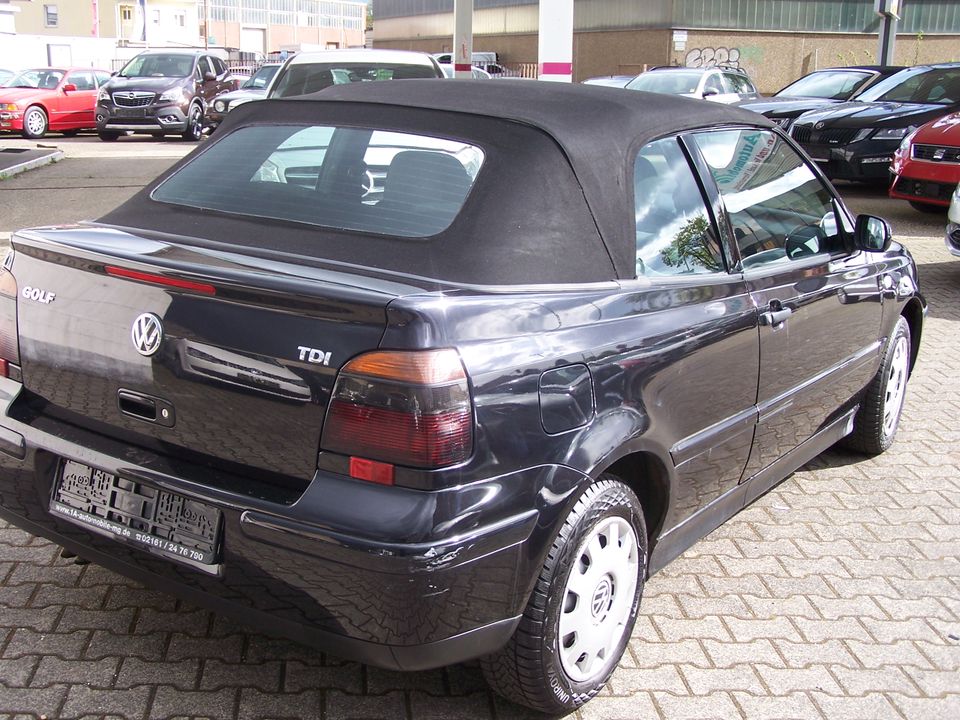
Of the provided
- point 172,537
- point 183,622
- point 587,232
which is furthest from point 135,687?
point 587,232

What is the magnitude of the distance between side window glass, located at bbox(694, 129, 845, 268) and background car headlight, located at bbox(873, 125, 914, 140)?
10.2 metres

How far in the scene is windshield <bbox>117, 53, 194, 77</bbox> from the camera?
74.4 ft

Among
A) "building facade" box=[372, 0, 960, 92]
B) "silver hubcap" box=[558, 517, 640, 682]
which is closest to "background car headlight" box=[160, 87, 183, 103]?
"silver hubcap" box=[558, 517, 640, 682]

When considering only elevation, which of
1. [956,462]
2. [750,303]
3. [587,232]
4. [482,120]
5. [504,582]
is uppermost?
[482,120]

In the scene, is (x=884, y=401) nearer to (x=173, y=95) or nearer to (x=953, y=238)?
(x=953, y=238)

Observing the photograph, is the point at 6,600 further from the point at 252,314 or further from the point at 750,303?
the point at 750,303

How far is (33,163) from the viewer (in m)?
16.2

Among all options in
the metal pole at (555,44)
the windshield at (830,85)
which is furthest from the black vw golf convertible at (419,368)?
the windshield at (830,85)

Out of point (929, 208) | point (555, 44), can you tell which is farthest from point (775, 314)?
point (929, 208)

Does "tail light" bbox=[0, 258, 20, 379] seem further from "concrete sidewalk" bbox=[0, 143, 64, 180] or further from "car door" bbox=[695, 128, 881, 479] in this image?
"concrete sidewalk" bbox=[0, 143, 64, 180]

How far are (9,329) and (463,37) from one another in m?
8.06

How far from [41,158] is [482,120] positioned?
616 inches

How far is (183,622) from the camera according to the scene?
3309 millimetres

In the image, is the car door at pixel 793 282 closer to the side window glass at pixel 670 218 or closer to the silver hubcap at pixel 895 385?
the side window glass at pixel 670 218
